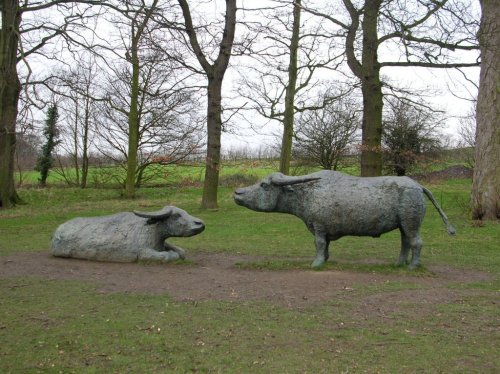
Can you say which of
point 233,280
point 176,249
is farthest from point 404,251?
point 176,249

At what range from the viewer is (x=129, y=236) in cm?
1039

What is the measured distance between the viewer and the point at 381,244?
13.7 m

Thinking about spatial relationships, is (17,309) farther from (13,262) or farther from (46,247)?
(46,247)

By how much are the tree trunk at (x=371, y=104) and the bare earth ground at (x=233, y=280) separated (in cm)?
1022

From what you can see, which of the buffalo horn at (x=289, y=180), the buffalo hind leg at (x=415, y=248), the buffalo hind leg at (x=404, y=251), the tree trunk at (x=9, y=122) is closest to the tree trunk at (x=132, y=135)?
the tree trunk at (x=9, y=122)

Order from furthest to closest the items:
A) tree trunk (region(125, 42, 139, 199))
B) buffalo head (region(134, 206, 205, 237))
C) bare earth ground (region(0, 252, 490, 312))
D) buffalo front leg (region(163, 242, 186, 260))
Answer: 1. tree trunk (region(125, 42, 139, 199))
2. buffalo front leg (region(163, 242, 186, 260))
3. buffalo head (region(134, 206, 205, 237))
4. bare earth ground (region(0, 252, 490, 312))

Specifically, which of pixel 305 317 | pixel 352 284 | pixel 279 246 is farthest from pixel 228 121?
pixel 305 317

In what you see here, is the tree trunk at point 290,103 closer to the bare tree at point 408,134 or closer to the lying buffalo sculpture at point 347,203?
the bare tree at point 408,134

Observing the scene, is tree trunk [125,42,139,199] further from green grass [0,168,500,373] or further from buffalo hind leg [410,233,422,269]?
buffalo hind leg [410,233,422,269]

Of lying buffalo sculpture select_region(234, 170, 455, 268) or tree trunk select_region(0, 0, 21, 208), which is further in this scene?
tree trunk select_region(0, 0, 21, 208)

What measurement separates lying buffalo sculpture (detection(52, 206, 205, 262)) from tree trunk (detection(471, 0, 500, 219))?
455 inches

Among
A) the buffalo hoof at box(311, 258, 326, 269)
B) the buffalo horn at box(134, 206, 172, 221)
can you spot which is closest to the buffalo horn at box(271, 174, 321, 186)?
the buffalo hoof at box(311, 258, 326, 269)

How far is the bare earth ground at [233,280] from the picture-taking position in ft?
24.9

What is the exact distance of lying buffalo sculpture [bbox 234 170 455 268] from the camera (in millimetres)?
8922
